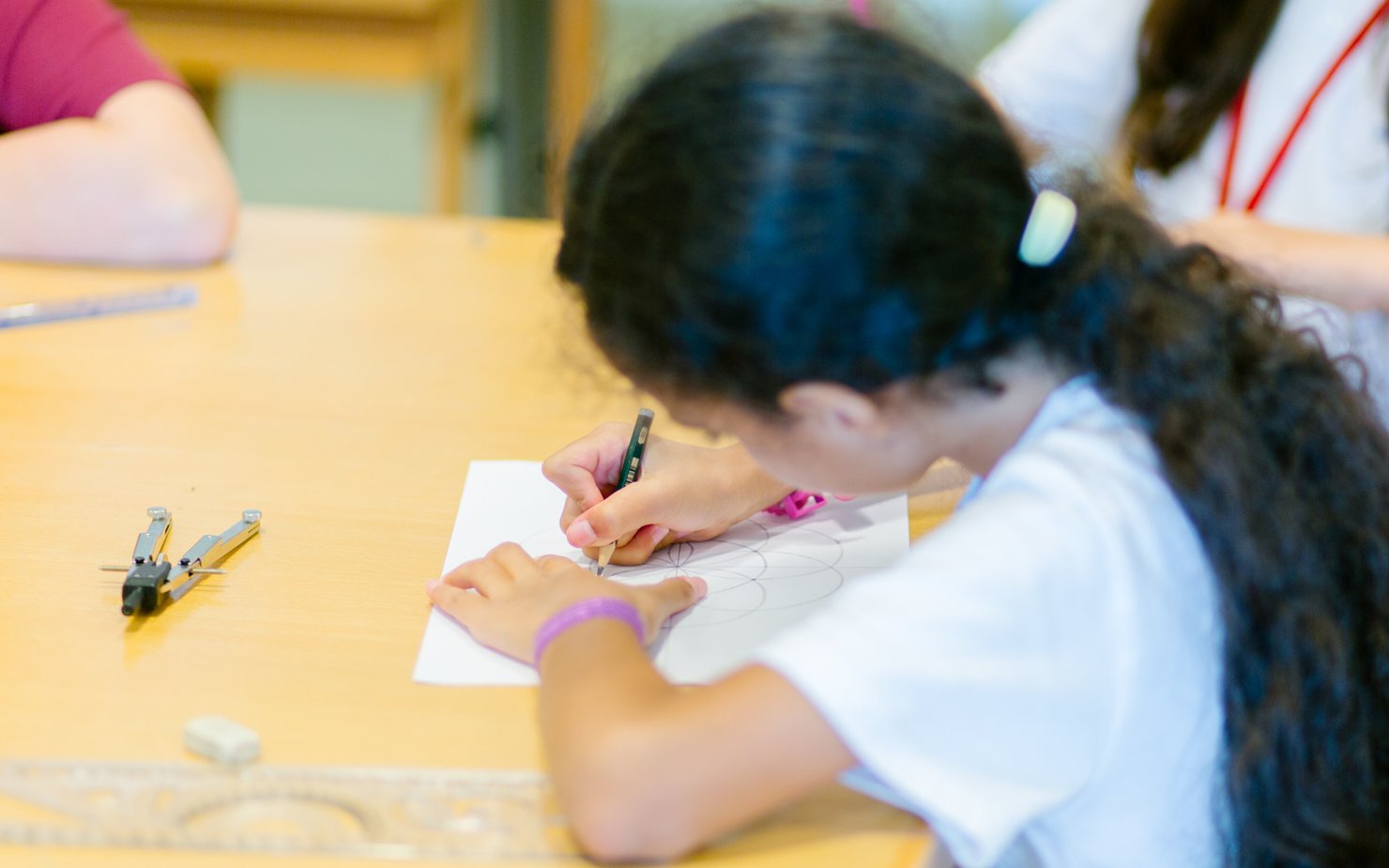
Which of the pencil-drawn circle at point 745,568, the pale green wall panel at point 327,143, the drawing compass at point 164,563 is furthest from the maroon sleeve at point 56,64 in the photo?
the pale green wall panel at point 327,143

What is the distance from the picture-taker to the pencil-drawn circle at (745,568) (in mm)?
797

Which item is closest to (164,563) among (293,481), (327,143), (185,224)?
(293,481)

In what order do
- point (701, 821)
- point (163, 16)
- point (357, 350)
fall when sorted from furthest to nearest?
point (163, 16) → point (357, 350) → point (701, 821)

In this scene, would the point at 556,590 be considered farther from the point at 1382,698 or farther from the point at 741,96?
the point at 1382,698

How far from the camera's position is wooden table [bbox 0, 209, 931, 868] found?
651 mm

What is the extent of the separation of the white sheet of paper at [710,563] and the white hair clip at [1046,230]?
0.24 meters

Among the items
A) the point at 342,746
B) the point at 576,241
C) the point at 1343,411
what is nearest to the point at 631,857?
the point at 342,746

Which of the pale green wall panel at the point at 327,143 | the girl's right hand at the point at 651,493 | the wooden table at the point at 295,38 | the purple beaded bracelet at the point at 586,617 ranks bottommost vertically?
the pale green wall panel at the point at 327,143

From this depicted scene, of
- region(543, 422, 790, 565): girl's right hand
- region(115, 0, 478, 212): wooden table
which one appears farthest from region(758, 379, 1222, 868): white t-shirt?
region(115, 0, 478, 212): wooden table

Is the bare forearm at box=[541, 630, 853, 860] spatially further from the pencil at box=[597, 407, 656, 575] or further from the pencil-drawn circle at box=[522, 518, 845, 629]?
the pencil at box=[597, 407, 656, 575]

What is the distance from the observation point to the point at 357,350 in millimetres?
1163

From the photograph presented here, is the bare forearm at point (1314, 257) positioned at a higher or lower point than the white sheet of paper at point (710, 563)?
higher

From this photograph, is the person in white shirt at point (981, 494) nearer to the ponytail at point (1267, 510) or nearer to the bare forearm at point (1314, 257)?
the ponytail at point (1267, 510)

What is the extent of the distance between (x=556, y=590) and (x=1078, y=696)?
282 millimetres
